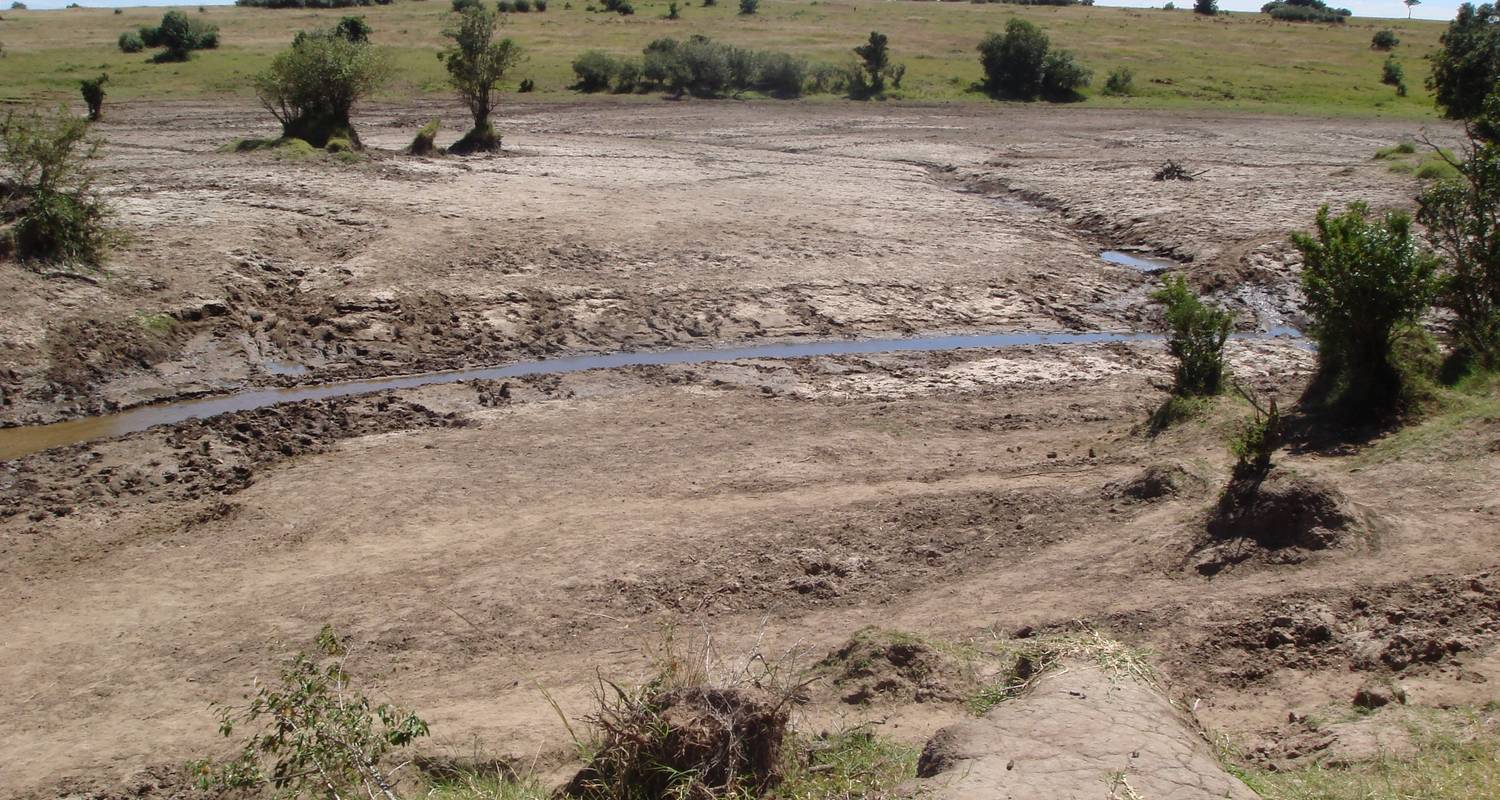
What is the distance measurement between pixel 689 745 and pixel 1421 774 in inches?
130

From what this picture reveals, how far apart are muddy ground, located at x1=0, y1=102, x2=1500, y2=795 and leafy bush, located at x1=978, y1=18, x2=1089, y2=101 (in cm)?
2324

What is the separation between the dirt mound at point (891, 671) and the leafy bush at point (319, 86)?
21094mm

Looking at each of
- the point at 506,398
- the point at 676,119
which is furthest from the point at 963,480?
the point at 676,119

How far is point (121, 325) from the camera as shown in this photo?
45.1 feet

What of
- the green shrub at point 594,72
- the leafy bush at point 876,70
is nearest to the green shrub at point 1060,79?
the leafy bush at point 876,70

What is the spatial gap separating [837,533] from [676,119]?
26.8 m

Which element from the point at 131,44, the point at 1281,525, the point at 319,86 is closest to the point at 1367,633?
the point at 1281,525

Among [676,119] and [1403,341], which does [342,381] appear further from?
[676,119]

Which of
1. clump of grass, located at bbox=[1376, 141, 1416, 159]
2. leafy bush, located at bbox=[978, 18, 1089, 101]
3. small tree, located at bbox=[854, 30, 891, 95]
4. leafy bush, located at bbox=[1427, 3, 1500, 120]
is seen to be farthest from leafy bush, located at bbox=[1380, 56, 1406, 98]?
clump of grass, located at bbox=[1376, 141, 1416, 159]

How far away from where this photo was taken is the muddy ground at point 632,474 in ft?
23.9

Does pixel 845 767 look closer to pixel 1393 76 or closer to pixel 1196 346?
pixel 1196 346

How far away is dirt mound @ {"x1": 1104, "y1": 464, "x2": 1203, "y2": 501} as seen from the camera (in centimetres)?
938

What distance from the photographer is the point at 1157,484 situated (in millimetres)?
9445

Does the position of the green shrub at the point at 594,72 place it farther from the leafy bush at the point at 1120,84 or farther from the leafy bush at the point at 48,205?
the leafy bush at the point at 48,205
